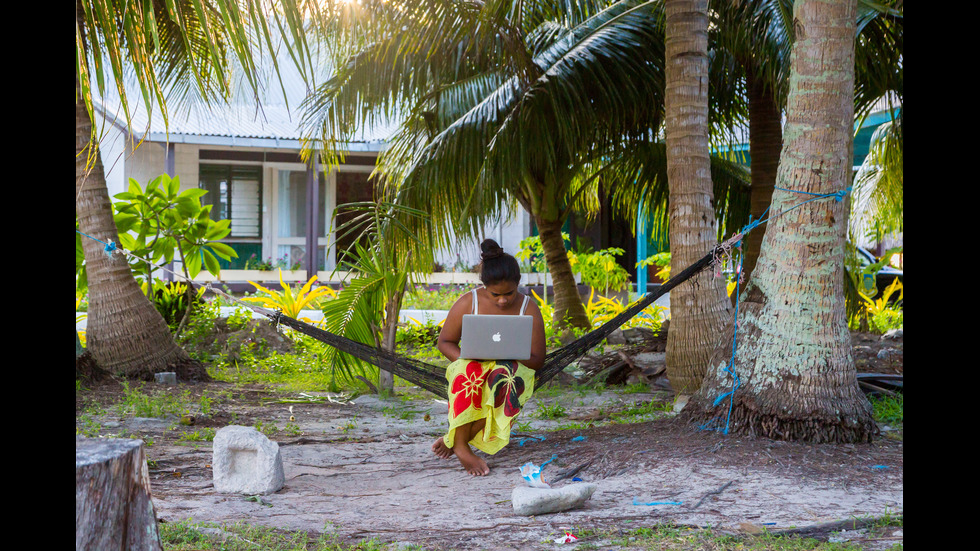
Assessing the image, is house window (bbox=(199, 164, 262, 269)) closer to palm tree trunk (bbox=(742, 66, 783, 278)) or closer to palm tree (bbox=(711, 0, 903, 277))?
palm tree (bbox=(711, 0, 903, 277))

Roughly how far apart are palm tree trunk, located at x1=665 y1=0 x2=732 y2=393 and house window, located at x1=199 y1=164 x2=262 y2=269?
1150cm

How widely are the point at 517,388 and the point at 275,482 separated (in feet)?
3.99

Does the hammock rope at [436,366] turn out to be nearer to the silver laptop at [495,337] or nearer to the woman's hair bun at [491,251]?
the silver laptop at [495,337]

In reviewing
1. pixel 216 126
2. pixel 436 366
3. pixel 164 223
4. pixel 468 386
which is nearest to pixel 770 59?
pixel 436 366

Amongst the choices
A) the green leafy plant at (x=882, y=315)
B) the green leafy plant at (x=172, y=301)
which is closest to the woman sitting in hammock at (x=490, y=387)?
the green leafy plant at (x=172, y=301)

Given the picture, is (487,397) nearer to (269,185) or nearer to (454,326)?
(454,326)

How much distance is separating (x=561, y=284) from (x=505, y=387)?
517 centimetres

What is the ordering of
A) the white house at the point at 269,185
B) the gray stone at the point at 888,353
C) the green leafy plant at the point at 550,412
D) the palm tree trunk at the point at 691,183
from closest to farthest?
the palm tree trunk at the point at 691,183 → the green leafy plant at the point at 550,412 → the gray stone at the point at 888,353 → the white house at the point at 269,185

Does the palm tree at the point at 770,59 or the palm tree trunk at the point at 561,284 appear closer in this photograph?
the palm tree at the point at 770,59

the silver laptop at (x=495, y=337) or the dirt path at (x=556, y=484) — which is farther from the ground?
the silver laptop at (x=495, y=337)

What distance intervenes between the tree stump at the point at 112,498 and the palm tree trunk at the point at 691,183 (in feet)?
12.3

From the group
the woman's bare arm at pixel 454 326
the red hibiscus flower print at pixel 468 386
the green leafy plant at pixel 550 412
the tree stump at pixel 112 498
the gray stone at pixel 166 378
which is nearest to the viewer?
the tree stump at pixel 112 498

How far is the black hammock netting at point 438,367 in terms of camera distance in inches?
168

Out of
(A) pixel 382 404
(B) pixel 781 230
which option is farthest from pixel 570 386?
(B) pixel 781 230
